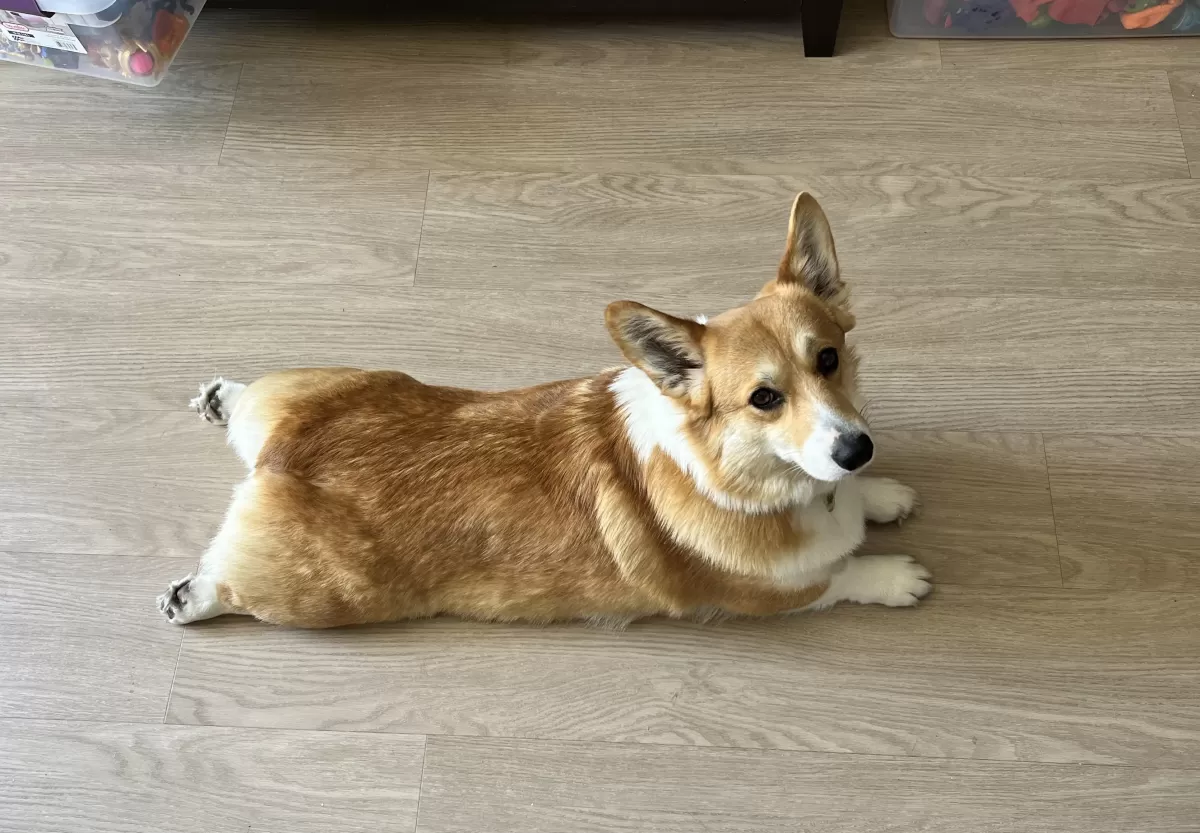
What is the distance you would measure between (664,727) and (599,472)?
553 millimetres

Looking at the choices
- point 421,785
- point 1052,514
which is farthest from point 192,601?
point 1052,514

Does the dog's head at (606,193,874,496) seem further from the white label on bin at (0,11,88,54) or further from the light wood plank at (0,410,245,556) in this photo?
the white label on bin at (0,11,88,54)

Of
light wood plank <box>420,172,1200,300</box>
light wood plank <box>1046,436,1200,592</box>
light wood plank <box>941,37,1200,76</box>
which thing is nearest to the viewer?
light wood plank <box>1046,436,1200,592</box>

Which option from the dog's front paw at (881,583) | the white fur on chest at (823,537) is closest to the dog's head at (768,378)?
the white fur on chest at (823,537)

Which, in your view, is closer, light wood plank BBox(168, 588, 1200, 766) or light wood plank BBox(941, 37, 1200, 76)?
light wood plank BBox(168, 588, 1200, 766)

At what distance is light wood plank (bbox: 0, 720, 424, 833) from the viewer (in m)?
1.67

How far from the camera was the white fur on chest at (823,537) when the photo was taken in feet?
4.97

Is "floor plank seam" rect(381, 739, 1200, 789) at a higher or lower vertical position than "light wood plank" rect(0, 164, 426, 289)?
lower

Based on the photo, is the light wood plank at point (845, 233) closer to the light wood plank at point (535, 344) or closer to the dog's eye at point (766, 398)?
the light wood plank at point (535, 344)

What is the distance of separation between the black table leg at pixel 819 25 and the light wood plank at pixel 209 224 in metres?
1.09

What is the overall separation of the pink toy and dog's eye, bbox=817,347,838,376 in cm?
198

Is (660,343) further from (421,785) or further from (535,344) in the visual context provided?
(421,785)

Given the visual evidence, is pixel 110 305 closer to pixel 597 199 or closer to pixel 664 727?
pixel 597 199

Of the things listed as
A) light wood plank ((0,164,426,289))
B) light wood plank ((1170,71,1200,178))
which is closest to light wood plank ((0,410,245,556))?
light wood plank ((0,164,426,289))
